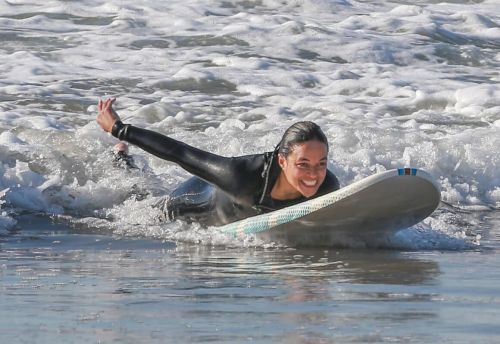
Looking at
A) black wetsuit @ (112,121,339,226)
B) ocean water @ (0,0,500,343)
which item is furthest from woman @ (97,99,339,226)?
ocean water @ (0,0,500,343)

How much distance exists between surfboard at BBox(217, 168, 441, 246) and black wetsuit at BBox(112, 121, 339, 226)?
0.42ft

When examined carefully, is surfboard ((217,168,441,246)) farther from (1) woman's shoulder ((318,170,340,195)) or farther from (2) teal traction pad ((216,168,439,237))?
(1) woman's shoulder ((318,170,340,195))

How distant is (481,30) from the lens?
Result: 16703 millimetres

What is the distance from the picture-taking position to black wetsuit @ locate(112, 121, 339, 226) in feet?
21.8

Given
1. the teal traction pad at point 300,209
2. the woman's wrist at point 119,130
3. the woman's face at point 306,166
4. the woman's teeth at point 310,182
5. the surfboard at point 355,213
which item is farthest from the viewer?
the woman's wrist at point 119,130

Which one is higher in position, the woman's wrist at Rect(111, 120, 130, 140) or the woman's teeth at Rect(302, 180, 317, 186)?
the woman's wrist at Rect(111, 120, 130, 140)

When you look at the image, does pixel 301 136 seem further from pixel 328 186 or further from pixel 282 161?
pixel 328 186

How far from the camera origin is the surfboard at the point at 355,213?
243 inches

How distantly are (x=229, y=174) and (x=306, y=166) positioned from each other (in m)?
0.52

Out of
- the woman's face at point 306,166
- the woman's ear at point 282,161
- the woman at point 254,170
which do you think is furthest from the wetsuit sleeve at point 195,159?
the woman's face at point 306,166

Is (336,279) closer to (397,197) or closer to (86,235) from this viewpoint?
(397,197)

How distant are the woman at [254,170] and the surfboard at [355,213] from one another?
0.14 m

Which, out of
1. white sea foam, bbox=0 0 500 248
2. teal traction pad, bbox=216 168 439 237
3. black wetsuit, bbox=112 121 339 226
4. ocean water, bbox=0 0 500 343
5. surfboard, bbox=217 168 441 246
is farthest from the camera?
white sea foam, bbox=0 0 500 248

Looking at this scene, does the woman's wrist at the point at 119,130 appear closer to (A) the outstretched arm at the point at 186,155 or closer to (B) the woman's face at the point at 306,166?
(A) the outstretched arm at the point at 186,155
